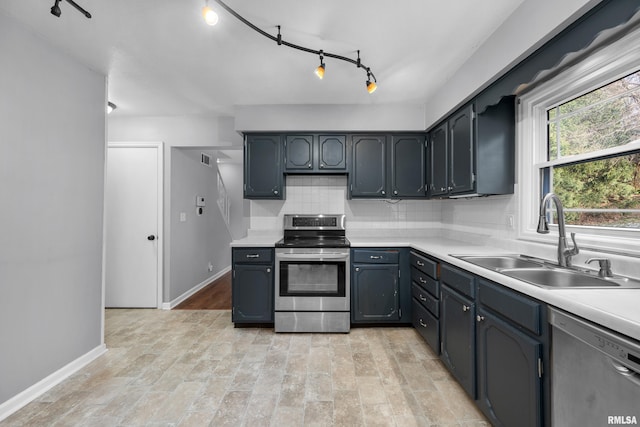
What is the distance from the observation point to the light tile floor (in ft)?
→ 6.01

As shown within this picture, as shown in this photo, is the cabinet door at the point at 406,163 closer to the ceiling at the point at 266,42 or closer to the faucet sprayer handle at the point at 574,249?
the ceiling at the point at 266,42

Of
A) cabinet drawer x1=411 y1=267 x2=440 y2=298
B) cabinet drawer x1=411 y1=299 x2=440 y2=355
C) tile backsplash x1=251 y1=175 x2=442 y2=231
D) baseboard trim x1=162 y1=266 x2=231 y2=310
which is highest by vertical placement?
tile backsplash x1=251 y1=175 x2=442 y2=231

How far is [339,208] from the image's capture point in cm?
380

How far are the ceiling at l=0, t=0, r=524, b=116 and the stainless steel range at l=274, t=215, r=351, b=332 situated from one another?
165 centimetres

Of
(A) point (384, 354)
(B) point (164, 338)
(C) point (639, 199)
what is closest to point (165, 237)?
(B) point (164, 338)

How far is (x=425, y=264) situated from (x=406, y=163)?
1341 mm

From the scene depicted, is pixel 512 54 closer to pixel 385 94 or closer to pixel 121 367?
pixel 385 94

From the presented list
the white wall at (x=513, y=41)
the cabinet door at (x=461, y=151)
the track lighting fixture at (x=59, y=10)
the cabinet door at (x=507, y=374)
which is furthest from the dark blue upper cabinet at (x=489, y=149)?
the track lighting fixture at (x=59, y=10)

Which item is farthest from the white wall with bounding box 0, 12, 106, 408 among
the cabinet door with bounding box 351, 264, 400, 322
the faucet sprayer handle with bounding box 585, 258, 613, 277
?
the faucet sprayer handle with bounding box 585, 258, 613, 277

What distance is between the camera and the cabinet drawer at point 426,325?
247 centimetres

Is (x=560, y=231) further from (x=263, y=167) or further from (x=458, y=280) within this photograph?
(x=263, y=167)

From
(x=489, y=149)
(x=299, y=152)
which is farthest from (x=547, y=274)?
(x=299, y=152)

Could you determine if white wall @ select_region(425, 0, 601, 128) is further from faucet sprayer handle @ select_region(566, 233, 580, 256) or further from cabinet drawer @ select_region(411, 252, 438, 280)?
cabinet drawer @ select_region(411, 252, 438, 280)

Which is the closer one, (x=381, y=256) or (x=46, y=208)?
(x=46, y=208)
